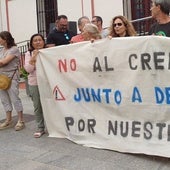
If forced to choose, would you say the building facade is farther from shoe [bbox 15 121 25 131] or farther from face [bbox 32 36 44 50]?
face [bbox 32 36 44 50]

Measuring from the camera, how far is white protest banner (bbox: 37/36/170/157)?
A: 4.55 meters

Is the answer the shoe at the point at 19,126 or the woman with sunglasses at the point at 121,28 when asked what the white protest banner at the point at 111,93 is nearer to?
the woman with sunglasses at the point at 121,28

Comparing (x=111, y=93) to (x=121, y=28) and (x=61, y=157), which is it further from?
(x=61, y=157)

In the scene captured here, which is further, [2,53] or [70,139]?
[2,53]

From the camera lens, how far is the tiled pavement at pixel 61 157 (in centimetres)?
456

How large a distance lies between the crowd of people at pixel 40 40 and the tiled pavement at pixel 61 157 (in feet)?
1.40

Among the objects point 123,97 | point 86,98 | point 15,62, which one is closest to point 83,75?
point 86,98

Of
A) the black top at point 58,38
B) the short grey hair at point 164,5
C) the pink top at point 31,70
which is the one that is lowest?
the pink top at point 31,70

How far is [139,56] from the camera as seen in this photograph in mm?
4691

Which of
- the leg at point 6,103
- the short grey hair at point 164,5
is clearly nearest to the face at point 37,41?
the leg at point 6,103

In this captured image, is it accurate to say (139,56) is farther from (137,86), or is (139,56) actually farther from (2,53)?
(2,53)

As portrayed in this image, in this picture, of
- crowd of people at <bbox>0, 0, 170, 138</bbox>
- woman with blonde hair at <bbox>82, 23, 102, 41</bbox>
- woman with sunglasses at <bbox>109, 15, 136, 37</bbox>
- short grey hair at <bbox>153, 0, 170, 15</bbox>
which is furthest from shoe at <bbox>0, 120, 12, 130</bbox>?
short grey hair at <bbox>153, 0, 170, 15</bbox>

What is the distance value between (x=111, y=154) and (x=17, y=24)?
11506mm

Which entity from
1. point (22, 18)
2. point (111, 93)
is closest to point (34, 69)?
point (111, 93)
